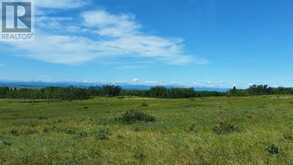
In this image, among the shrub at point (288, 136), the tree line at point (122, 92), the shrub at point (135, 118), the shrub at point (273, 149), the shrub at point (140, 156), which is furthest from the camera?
the tree line at point (122, 92)

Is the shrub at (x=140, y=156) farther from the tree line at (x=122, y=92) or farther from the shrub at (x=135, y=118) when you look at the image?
the tree line at (x=122, y=92)

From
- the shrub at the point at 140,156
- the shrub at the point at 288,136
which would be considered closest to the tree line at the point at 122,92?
the shrub at the point at 288,136

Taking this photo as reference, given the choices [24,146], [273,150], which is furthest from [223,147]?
[24,146]

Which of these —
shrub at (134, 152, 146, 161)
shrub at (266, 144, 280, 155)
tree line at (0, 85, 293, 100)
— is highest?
tree line at (0, 85, 293, 100)

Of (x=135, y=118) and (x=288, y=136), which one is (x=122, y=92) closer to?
(x=135, y=118)

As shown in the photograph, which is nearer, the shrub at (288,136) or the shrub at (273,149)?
the shrub at (273,149)

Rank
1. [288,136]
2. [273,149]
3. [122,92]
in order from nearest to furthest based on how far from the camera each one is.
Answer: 1. [273,149]
2. [288,136]
3. [122,92]

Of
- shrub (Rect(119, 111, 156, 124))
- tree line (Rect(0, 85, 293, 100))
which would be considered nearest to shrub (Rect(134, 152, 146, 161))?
shrub (Rect(119, 111, 156, 124))

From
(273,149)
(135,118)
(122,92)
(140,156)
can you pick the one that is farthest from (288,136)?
(122,92)

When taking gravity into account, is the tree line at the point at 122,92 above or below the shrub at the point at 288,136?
above

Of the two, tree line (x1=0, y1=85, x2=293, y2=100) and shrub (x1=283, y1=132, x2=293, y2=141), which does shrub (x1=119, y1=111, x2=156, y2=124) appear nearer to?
shrub (x1=283, y1=132, x2=293, y2=141)

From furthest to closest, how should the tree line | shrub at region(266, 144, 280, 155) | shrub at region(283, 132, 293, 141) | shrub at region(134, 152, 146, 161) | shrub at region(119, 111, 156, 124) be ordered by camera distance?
the tree line
shrub at region(119, 111, 156, 124)
shrub at region(283, 132, 293, 141)
shrub at region(266, 144, 280, 155)
shrub at region(134, 152, 146, 161)

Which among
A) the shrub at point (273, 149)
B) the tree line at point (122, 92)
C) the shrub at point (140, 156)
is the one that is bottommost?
the shrub at point (140, 156)

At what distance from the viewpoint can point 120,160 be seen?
44.1 ft
